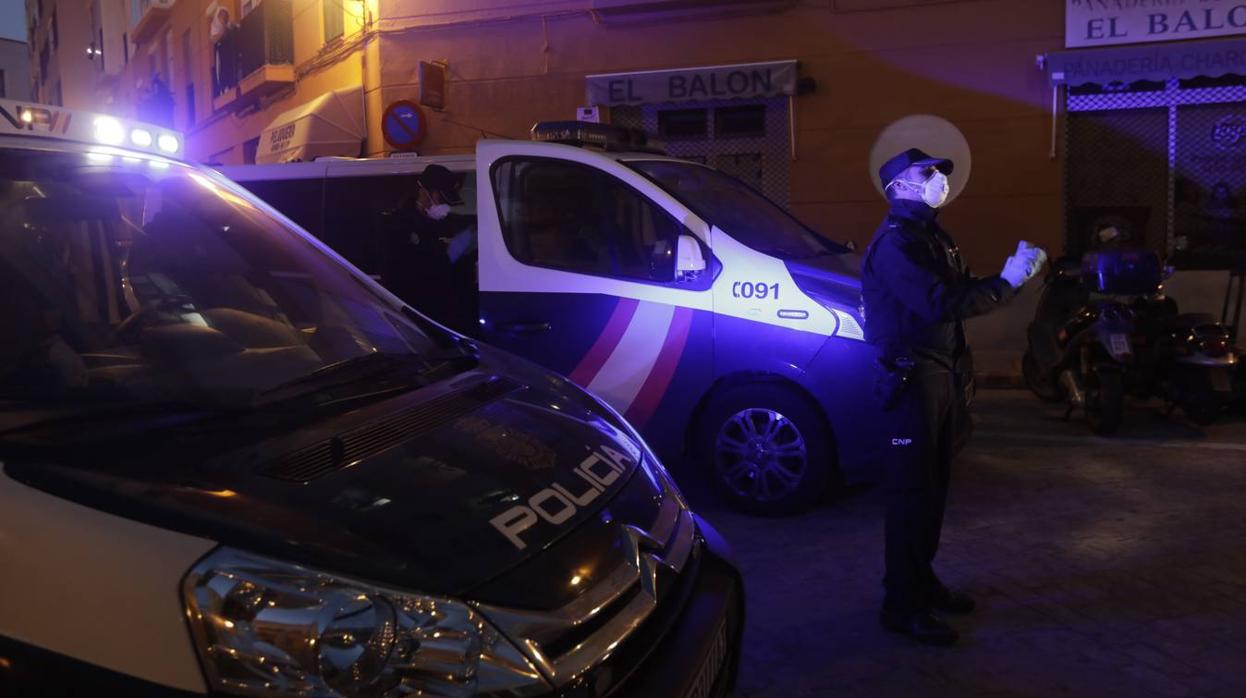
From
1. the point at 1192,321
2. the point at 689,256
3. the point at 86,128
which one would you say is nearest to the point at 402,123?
the point at 689,256

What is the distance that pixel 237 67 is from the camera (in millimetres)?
18406

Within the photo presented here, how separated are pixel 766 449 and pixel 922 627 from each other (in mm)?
1560

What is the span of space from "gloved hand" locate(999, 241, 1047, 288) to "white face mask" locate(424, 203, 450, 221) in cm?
385

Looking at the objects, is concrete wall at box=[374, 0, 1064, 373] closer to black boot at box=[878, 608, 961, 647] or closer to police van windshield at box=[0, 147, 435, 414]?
black boot at box=[878, 608, 961, 647]

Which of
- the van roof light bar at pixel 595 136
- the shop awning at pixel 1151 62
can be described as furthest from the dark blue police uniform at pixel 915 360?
the shop awning at pixel 1151 62

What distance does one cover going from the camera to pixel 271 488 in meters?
2.01

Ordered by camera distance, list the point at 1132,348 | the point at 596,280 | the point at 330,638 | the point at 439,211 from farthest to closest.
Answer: the point at 1132,348 < the point at 439,211 < the point at 596,280 < the point at 330,638

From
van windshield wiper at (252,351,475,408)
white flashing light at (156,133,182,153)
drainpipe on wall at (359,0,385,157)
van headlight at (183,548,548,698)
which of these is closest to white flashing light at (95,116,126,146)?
white flashing light at (156,133,182,153)

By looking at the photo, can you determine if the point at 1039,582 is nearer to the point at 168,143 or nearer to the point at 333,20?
the point at 168,143

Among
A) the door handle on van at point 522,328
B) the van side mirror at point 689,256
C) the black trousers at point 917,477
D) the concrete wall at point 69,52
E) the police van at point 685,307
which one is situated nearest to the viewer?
the black trousers at point 917,477

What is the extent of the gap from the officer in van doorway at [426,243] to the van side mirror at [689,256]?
167 cm

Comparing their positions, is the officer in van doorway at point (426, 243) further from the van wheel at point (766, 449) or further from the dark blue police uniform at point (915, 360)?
the dark blue police uniform at point (915, 360)

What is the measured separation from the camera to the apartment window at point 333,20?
14.5 m

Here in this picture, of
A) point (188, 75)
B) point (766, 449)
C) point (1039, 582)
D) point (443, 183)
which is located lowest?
point (1039, 582)
